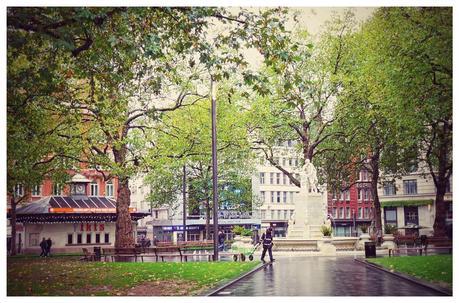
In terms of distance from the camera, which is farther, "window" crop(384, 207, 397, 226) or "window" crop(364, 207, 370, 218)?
"window" crop(364, 207, 370, 218)

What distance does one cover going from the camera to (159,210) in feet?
166

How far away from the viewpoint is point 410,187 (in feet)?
83.7

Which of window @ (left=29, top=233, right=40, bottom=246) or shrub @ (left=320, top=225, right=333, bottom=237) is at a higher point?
shrub @ (left=320, top=225, right=333, bottom=237)

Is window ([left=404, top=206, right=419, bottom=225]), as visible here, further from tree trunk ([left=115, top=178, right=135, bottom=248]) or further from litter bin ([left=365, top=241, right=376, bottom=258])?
tree trunk ([left=115, top=178, right=135, bottom=248])

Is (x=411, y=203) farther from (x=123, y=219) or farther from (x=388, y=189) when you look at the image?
(x=123, y=219)

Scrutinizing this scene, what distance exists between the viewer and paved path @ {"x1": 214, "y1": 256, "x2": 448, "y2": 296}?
474 inches

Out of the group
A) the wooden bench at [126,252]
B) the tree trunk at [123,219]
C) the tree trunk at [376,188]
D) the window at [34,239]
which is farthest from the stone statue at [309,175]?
the window at [34,239]

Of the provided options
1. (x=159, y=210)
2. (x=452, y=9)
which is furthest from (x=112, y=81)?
(x=159, y=210)

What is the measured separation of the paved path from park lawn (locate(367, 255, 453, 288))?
1.54ft

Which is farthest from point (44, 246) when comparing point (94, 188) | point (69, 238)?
point (94, 188)

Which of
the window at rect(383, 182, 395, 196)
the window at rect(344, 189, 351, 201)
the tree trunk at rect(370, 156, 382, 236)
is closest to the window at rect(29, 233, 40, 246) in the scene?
the tree trunk at rect(370, 156, 382, 236)

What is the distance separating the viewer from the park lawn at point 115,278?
1242cm

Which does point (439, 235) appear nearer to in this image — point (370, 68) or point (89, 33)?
point (370, 68)
